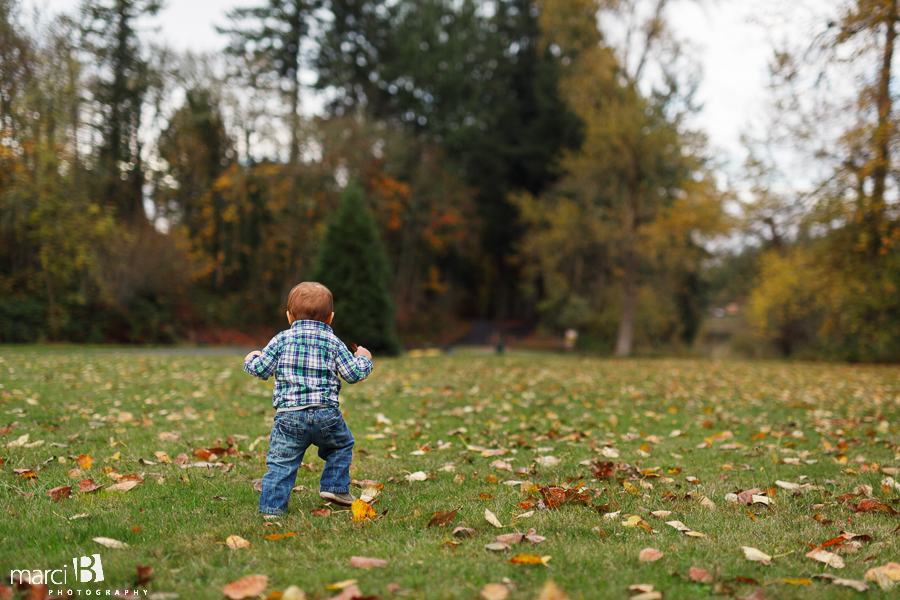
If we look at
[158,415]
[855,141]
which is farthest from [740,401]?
[158,415]

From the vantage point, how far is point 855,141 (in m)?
9.94

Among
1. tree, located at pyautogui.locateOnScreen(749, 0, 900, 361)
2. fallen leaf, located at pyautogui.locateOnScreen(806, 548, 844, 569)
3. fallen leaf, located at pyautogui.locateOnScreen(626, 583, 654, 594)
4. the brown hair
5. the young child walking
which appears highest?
tree, located at pyautogui.locateOnScreen(749, 0, 900, 361)

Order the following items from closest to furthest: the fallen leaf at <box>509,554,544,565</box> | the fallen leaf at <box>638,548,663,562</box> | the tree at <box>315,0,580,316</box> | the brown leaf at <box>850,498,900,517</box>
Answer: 1. the fallen leaf at <box>509,554,544,565</box>
2. the fallen leaf at <box>638,548,663,562</box>
3. the brown leaf at <box>850,498,900,517</box>
4. the tree at <box>315,0,580,316</box>

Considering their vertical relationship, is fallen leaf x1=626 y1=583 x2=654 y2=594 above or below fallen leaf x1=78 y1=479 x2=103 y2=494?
above

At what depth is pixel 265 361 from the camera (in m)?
3.26

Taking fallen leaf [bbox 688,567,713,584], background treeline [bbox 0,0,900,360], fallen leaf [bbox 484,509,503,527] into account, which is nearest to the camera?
fallen leaf [bbox 688,567,713,584]

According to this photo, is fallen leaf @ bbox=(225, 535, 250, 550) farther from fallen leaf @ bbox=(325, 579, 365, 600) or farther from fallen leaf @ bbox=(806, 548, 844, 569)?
fallen leaf @ bbox=(806, 548, 844, 569)

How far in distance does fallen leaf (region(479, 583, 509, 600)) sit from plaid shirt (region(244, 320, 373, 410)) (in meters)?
1.46

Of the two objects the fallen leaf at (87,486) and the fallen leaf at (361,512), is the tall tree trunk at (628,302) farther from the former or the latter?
the fallen leaf at (87,486)

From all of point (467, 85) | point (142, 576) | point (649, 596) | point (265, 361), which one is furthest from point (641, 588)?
point (467, 85)

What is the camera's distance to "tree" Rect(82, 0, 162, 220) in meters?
20.8

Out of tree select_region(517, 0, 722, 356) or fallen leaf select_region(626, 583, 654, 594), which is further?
tree select_region(517, 0, 722, 356)

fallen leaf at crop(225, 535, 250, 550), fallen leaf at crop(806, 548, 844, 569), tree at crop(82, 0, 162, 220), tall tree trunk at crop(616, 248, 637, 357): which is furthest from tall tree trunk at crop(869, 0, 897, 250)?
tree at crop(82, 0, 162, 220)

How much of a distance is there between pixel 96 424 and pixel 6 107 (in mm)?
14813
